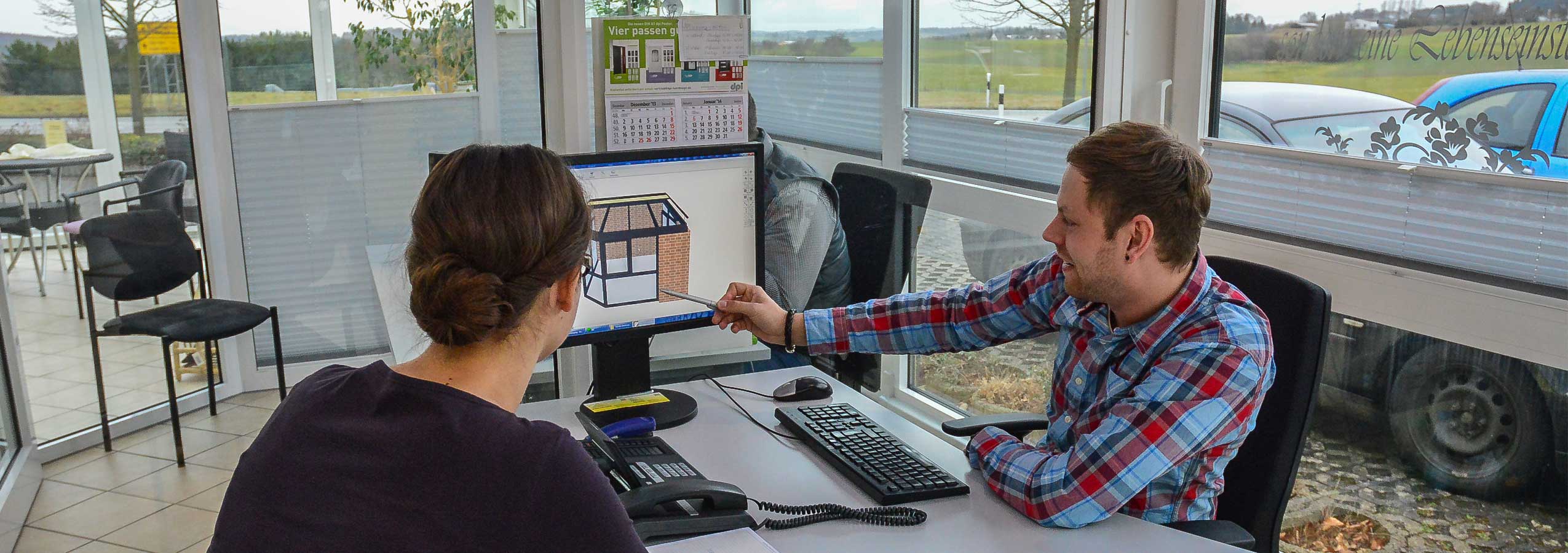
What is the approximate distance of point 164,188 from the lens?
383 cm

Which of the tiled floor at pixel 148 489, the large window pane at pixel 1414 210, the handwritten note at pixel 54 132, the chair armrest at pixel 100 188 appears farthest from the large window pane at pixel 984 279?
the handwritten note at pixel 54 132

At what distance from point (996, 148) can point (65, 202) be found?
3171 millimetres

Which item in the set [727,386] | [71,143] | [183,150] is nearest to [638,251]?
[727,386]

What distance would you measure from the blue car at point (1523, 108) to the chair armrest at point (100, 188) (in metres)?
3.94

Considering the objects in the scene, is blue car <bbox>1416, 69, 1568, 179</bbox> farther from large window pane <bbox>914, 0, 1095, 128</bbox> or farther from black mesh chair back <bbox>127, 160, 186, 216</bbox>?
black mesh chair back <bbox>127, 160, 186, 216</bbox>

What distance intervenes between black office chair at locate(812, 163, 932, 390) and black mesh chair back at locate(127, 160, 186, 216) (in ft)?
8.00

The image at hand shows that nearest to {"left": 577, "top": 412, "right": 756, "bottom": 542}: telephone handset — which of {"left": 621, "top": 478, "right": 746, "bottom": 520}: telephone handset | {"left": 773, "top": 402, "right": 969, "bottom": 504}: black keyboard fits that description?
{"left": 621, "top": 478, "right": 746, "bottom": 520}: telephone handset

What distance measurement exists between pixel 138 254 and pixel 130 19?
0.82 m

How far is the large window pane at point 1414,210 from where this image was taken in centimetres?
179

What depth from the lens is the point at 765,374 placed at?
A: 7.34ft

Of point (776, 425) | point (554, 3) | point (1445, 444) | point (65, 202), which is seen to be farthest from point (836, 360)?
point (65, 202)

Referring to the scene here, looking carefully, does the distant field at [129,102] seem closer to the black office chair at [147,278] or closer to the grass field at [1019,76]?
the grass field at [1019,76]

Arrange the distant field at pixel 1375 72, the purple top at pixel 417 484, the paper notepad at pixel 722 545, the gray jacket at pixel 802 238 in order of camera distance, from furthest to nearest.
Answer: the gray jacket at pixel 802 238 < the distant field at pixel 1375 72 < the paper notepad at pixel 722 545 < the purple top at pixel 417 484

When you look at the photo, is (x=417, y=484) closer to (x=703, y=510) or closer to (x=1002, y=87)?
(x=703, y=510)
